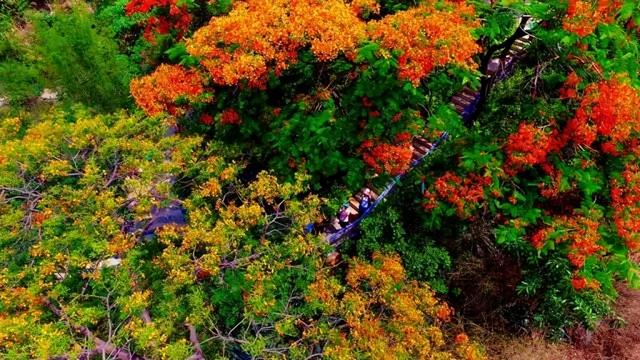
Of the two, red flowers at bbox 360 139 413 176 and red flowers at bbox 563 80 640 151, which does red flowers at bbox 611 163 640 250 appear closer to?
red flowers at bbox 563 80 640 151

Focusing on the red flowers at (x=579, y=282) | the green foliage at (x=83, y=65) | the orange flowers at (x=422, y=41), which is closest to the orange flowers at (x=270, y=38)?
the orange flowers at (x=422, y=41)

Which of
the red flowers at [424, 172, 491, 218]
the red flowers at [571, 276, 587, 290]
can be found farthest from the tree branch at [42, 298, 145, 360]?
the red flowers at [571, 276, 587, 290]

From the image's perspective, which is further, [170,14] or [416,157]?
[416,157]

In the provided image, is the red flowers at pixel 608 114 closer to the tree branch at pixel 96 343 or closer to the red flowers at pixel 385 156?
the red flowers at pixel 385 156

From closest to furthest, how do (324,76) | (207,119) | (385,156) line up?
(385,156) → (324,76) → (207,119)

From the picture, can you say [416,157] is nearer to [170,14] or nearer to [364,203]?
[364,203]

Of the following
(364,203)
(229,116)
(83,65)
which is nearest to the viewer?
(229,116)

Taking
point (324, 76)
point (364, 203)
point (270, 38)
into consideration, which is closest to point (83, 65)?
point (270, 38)
